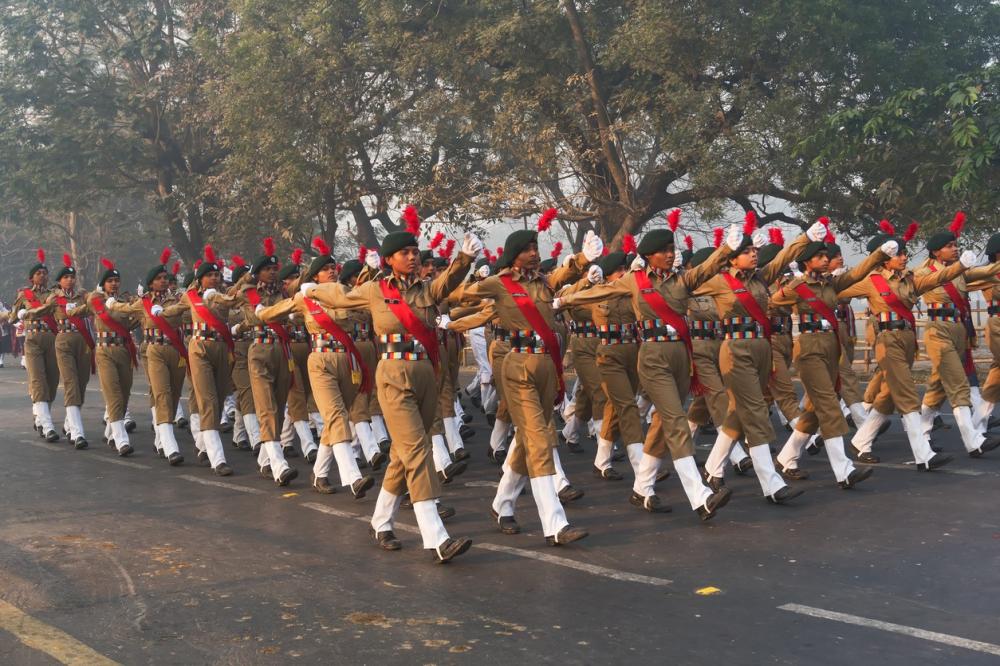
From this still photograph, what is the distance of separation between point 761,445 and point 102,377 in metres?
7.67

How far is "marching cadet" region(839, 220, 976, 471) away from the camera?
33.6 feet

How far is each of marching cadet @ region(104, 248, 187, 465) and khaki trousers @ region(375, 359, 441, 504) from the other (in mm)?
4915

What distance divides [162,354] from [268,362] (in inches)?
71.6

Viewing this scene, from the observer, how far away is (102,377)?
43.1 feet

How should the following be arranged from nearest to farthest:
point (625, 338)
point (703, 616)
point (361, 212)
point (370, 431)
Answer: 1. point (703, 616)
2. point (625, 338)
3. point (370, 431)
4. point (361, 212)

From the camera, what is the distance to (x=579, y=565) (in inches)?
286

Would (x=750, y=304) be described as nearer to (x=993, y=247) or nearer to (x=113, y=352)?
(x=993, y=247)

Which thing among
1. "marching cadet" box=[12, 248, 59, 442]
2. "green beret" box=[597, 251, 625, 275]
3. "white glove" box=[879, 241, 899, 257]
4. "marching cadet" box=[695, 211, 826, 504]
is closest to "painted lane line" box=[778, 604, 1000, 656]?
"marching cadet" box=[695, 211, 826, 504]

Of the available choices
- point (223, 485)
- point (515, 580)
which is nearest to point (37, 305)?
point (223, 485)

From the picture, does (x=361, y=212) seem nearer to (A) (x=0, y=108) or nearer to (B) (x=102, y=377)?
(A) (x=0, y=108)

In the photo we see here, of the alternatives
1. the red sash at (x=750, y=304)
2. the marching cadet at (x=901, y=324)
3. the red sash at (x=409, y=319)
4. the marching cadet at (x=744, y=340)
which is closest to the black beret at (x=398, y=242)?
the red sash at (x=409, y=319)

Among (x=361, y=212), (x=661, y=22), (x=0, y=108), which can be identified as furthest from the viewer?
(x=0, y=108)

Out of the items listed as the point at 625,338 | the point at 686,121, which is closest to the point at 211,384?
the point at 625,338

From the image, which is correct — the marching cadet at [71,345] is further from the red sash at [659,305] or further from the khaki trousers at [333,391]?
the red sash at [659,305]
